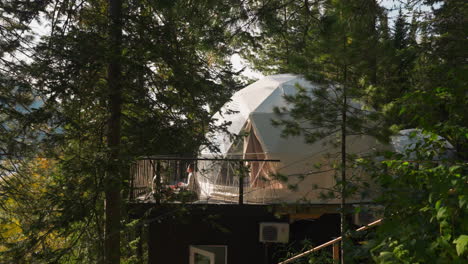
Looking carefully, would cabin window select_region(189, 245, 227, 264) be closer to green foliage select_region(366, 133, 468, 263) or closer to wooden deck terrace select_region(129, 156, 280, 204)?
wooden deck terrace select_region(129, 156, 280, 204)

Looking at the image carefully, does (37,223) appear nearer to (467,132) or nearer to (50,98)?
(50,98)

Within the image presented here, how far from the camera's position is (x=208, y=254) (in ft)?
39.7

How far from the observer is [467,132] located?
315 centimetres

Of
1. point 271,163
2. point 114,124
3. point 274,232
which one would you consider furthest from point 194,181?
point 114,124

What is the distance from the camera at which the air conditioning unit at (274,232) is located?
1098 centimetres

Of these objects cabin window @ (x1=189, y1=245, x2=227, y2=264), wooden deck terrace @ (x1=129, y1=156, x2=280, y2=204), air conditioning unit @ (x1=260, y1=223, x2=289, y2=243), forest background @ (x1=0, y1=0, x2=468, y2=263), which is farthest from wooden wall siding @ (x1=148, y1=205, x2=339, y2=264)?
forest background @ (x1=0, y1=0, x2=468, y2=263)

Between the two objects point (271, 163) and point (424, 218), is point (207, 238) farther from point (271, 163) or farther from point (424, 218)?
point (424, 218)

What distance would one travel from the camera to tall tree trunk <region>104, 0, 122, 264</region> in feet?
23.7

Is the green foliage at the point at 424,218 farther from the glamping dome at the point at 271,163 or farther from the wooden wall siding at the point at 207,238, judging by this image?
the wooden wall siding at the point at 207,238

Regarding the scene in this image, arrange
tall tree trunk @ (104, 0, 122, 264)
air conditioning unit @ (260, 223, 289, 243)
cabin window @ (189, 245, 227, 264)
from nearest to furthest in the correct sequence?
tall tree trunk @ (104, 0, 122, 264) → air conditioning unit @ (260, 223, 289, 243) → cabin window @ (189, 245, 227, 264)

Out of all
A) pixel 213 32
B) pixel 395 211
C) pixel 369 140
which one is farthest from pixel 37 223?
pixel 369 140

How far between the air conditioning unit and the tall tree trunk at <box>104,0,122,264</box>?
160 inches

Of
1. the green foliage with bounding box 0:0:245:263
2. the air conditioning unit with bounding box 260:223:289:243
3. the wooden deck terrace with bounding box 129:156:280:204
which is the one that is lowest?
the air conditioning unit with bounding box 260:223:289:243

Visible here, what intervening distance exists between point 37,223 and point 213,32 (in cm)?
370
